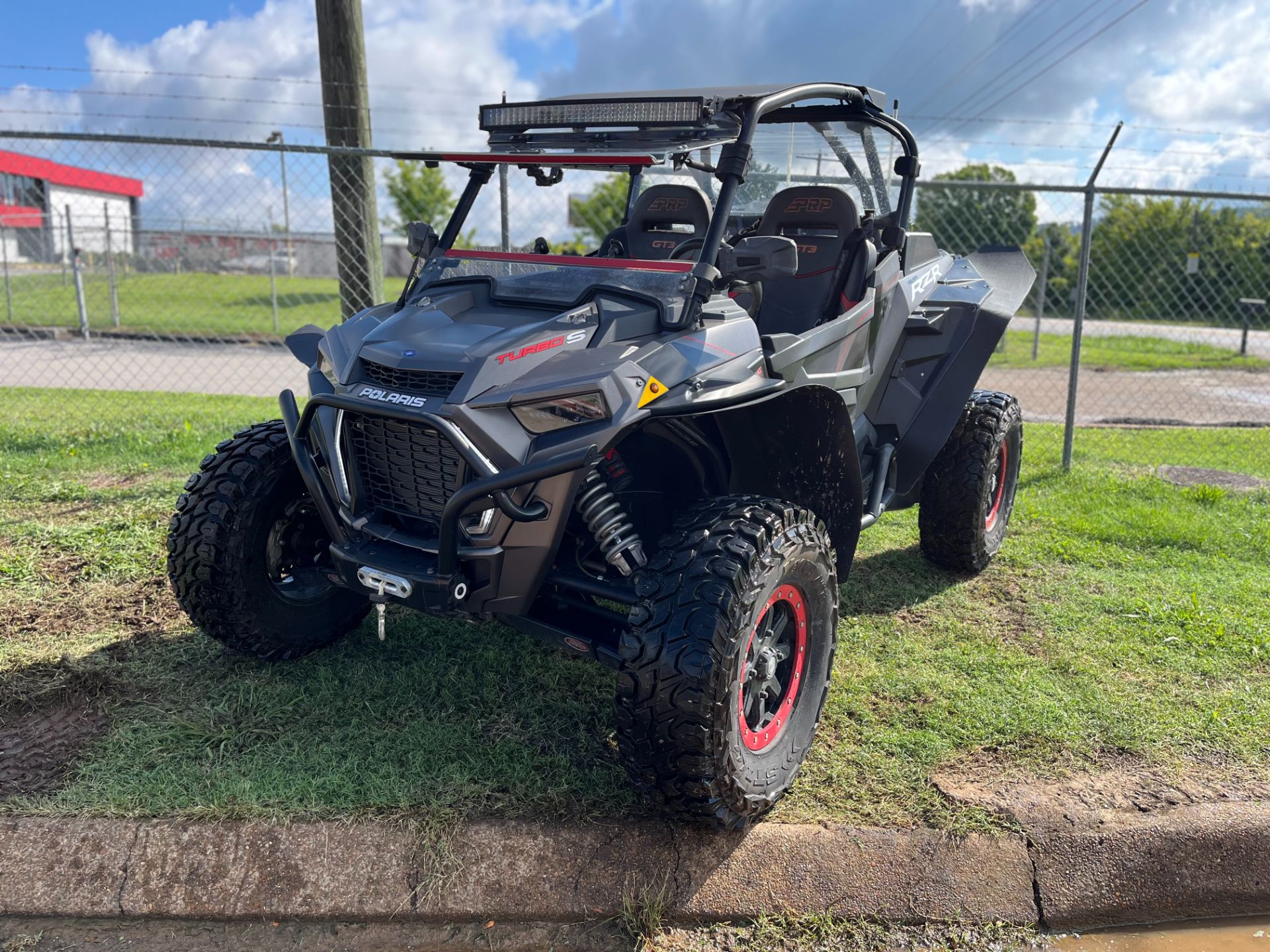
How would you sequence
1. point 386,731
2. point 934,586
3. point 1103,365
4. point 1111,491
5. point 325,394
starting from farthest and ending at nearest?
point 1103,365 → point 1111,491 → point 934,586 → point 386,731 → point 325,394

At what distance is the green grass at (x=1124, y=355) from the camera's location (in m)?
15.1

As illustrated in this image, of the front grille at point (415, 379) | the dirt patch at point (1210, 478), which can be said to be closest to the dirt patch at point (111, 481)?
the front grille at point (415, 379)

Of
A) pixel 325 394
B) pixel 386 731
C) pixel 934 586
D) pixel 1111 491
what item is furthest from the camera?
pixel 1111 491

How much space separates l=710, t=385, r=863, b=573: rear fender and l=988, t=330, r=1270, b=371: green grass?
10.9 metres

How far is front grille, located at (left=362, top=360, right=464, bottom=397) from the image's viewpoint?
2.86 m

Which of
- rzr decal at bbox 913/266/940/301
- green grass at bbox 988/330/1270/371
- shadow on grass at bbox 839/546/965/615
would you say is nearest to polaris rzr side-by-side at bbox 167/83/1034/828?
rzr decal at bbox 913/266/940/301

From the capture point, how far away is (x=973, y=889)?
9.39 ft

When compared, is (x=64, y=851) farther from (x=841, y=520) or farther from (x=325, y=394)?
(x=841, y=520)

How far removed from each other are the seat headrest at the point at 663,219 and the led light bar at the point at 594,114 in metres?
1.01

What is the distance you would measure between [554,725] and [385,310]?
1531 millimetres

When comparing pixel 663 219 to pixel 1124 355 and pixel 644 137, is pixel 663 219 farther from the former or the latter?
pixel 1124 355

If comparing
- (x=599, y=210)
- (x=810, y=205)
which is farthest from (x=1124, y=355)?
(x=810, y=205)

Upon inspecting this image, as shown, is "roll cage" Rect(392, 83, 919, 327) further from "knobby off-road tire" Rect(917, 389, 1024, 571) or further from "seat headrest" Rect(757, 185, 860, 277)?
"knobby off-road tire" Rect(917, 389, 1024, 571)

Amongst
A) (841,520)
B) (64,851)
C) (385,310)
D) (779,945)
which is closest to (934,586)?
(841,520)
